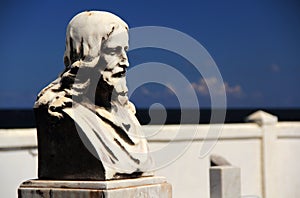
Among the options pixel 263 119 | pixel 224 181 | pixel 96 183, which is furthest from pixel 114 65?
pixel 263 119

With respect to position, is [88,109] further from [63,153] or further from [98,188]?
[98,188]

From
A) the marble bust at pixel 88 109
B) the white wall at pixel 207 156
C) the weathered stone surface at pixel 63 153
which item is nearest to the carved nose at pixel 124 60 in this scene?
the marble bust at pixel 88 109

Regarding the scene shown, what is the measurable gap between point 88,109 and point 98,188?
24.7 inches

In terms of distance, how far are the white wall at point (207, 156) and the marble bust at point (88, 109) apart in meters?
3.08

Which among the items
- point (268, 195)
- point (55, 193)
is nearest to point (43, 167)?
point (55, 193)

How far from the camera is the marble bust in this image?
616cm

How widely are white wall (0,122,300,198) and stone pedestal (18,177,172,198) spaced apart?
288 centimetres

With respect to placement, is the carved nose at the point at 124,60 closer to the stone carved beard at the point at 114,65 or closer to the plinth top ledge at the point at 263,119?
the stone carved beard at the point at 114,65

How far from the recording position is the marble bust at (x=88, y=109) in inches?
243

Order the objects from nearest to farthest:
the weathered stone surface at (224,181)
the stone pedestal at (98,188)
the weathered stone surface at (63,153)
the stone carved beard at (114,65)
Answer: the stone pedestal at (98,188), the weathered stone surface at (63,153), the stone carved beard at (114,65), the weathered stone surface at (224,181)

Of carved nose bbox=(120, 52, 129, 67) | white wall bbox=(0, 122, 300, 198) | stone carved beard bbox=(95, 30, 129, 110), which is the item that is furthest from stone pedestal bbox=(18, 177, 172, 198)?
white wall bbox=(0, 122, 300, 198)

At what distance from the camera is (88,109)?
20.5ft

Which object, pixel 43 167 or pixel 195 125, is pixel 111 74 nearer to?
pixel 43 167

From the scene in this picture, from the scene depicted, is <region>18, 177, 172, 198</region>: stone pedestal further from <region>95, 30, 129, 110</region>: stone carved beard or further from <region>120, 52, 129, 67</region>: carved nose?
<region>120, 52, 129, 67</region>: carved nose
